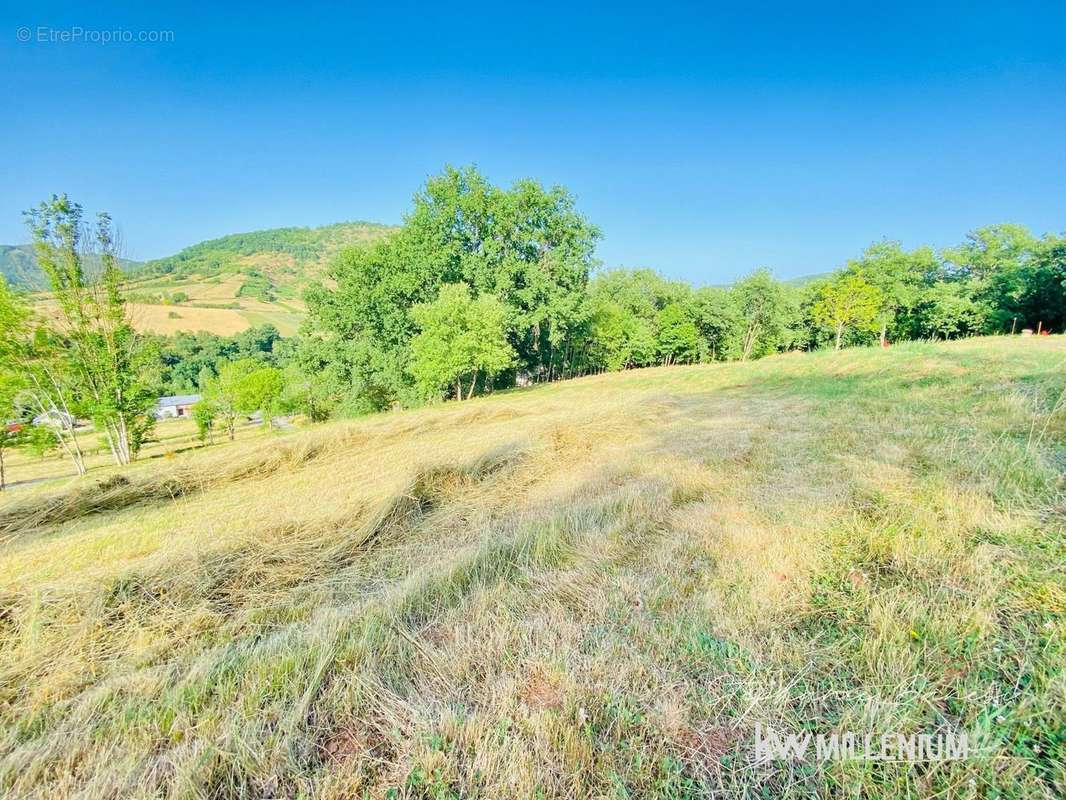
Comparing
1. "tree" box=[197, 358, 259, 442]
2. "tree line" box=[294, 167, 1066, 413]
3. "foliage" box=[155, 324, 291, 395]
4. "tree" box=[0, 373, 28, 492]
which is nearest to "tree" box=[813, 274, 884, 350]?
"tree line" box=[294, 167, 1066, 413]

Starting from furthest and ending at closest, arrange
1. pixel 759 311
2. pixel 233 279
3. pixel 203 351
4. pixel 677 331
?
pixel 233 279 → pixel 203 351 → pixel 677 331 → pixel 759 311

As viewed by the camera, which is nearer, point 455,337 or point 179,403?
point 455,337

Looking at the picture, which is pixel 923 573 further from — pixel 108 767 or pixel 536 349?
pixel 536 349

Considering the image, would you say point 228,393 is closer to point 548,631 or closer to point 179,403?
point 179,403

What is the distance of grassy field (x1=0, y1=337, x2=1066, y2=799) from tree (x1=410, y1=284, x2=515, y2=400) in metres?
15.3

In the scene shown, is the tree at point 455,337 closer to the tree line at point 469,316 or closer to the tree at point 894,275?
the tree line at point 469,316

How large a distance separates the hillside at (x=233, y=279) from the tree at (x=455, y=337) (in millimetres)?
11353

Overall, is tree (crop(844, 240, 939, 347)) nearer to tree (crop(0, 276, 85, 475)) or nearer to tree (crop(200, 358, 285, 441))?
tree (crop(0, 276, 85, 475))

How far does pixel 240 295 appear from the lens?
273 ft

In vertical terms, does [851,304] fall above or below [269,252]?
below

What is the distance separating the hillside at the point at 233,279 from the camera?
58.4 feet

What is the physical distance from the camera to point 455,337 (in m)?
19.8

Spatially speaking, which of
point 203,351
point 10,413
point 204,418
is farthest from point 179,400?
point 10,413

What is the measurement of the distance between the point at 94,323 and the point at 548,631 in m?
21.4
